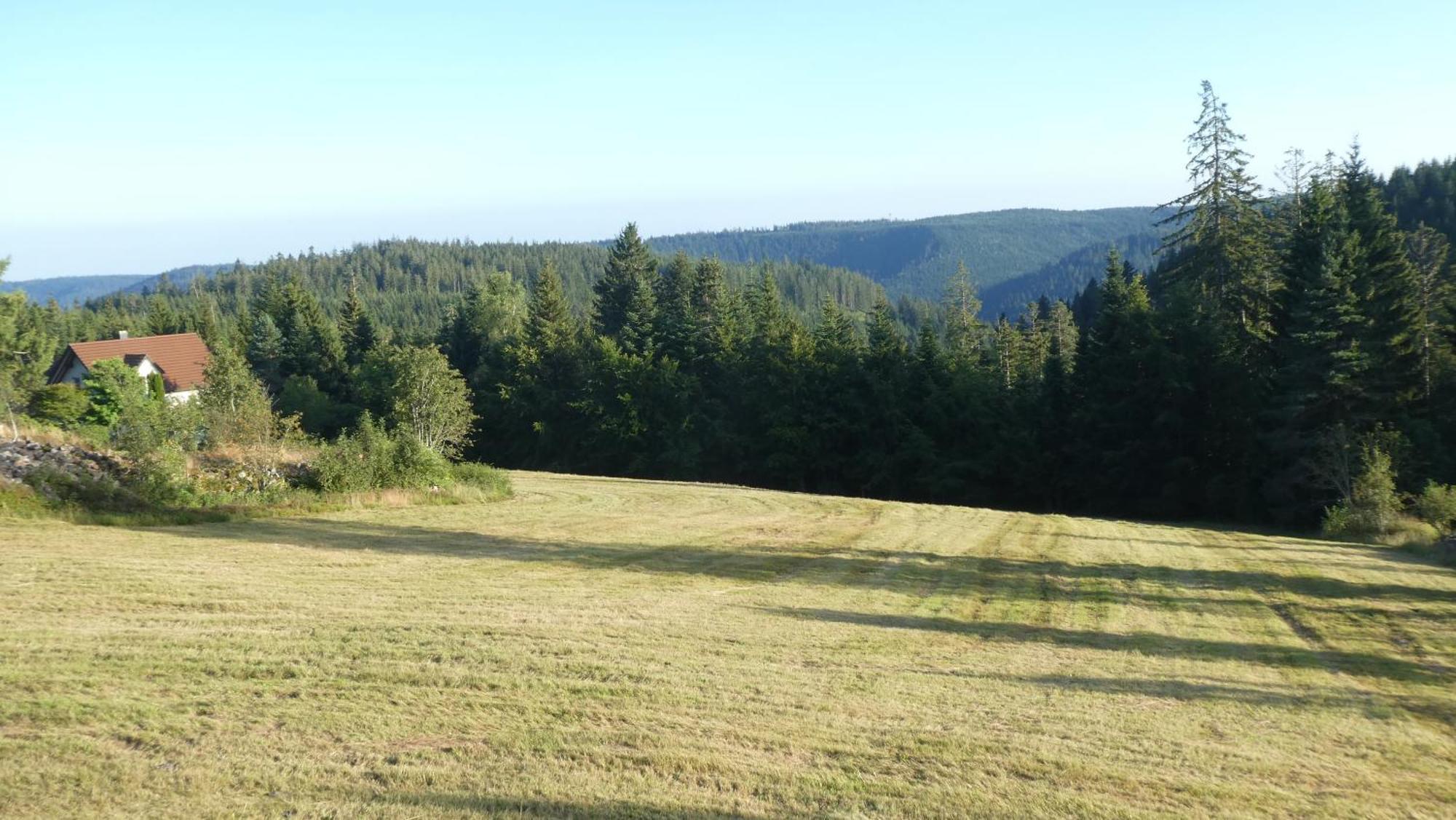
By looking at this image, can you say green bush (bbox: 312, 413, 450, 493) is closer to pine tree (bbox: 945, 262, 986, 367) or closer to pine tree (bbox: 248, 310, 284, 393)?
pine tree (bbox: 945, 262, 986, 367)

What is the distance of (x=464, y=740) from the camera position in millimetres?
7246

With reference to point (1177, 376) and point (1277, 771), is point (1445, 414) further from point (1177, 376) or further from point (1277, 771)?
point (1277, 771)

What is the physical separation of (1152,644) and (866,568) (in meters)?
6.22

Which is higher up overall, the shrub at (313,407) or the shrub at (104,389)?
the shrub at (104,389)

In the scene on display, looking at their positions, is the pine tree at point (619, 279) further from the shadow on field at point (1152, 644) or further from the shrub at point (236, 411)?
the shadow on field at point (1152, 644)

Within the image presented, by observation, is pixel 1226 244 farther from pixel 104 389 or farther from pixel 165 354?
pixel 165 354

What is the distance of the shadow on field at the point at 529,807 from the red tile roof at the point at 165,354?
214 feet

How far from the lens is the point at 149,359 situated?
6475 centimetres

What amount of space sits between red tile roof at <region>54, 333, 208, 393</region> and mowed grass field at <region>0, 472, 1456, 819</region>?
181 feet

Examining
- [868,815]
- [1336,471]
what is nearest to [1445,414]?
[1336,471]

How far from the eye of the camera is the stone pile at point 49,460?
17312 millimetres

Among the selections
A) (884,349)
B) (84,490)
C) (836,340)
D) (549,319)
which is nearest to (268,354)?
(549,319)

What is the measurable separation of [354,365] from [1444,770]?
75496mm

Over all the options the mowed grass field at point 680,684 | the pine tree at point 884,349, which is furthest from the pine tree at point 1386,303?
A: the pine tree at point 884,349
